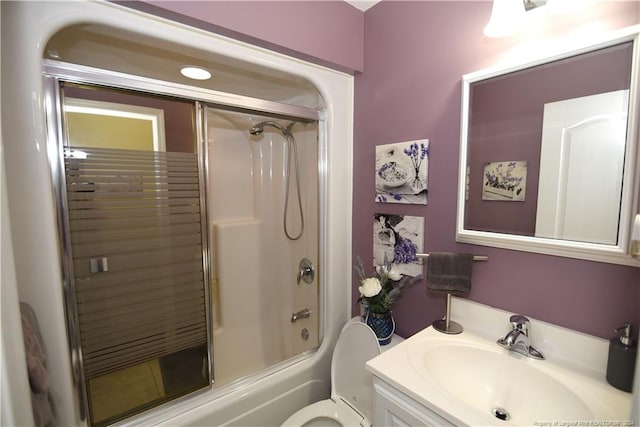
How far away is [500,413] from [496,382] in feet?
0.33

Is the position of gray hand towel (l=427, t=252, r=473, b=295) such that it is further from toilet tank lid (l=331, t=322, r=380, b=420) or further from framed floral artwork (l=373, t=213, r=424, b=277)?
toilet tank lid (l=331, t=322, r=380, b=420)

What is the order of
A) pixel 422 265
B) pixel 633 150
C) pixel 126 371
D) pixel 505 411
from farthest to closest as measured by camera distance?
pixel 422 265 → pixel 126 371 → pixel 505 411 → pixel 633 150

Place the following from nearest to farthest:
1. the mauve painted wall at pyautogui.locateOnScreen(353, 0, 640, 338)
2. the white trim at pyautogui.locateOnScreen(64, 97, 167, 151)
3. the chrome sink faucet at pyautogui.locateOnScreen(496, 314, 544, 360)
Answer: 1. the mauve painted wall at pyautogui.locateOnScreen(353, 0, 640, 338)
2. the chrome sink faucet at pyautogui.locateOnScreen(496, 314, 544, 360)
3. the white trim at pyautogui.locateOnScreen(64, 97, 167, 151)

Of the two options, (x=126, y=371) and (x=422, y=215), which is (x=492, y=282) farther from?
(x=126, y=371)

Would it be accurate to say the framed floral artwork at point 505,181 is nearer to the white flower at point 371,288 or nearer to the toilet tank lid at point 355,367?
the white flower at point 371,288

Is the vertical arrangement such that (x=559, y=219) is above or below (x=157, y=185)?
below

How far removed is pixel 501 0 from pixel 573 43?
0.28m

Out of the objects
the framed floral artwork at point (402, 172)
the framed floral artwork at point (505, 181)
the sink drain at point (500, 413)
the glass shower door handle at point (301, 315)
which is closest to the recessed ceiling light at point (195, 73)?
the framed floral artwork at point (402, 172)

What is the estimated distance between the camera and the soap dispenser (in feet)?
2.70

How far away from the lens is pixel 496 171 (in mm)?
1142

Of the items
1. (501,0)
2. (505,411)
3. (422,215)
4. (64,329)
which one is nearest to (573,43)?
(501,0)

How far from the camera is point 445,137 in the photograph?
1.28m

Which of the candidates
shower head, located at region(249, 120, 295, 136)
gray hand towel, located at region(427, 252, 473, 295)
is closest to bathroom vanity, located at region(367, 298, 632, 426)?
gray hand towel, located at region(427, 252, 473, 295)

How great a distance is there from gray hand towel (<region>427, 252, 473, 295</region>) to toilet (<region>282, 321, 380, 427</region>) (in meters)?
0.42
